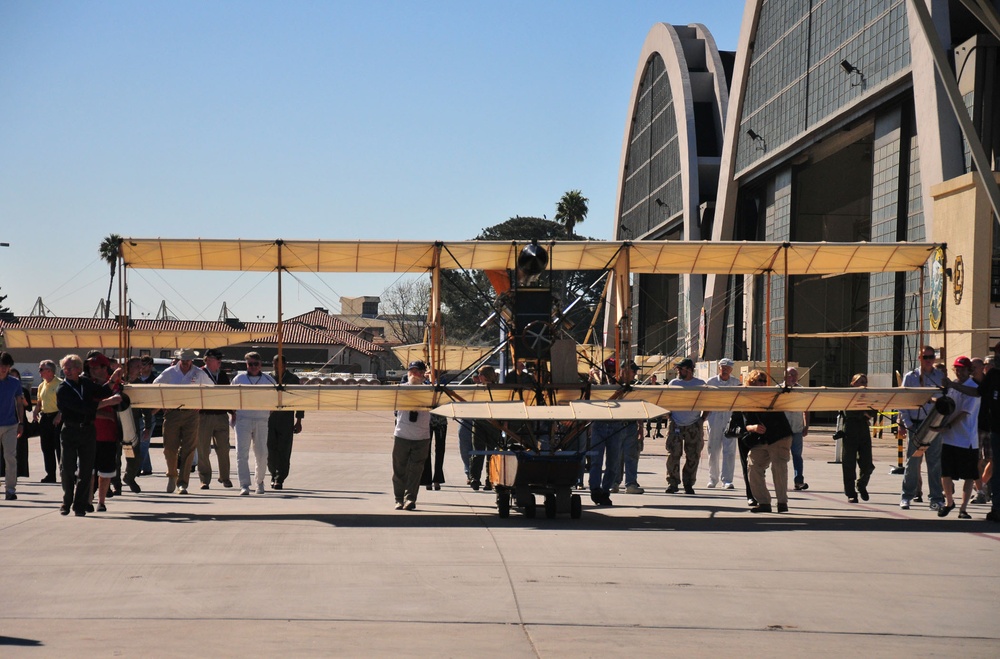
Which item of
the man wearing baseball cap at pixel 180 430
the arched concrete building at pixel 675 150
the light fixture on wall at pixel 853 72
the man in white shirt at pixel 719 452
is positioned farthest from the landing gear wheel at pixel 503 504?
the arched concrete building at pixel 675 150

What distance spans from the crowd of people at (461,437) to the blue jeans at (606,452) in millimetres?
26

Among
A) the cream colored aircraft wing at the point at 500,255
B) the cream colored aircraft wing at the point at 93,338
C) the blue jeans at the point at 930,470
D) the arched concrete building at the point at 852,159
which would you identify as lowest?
the blue jeans at the point at 930,470

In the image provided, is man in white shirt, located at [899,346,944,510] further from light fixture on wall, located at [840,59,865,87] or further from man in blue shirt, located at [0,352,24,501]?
light fixture on wall, located at [840,59,865,87]

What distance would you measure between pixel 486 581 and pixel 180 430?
25.7 ft

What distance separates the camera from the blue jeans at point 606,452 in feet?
47.4

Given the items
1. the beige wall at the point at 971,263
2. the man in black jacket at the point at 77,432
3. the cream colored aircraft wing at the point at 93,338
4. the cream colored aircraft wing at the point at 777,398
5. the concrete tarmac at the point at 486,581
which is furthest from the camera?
the cream colored aircraft wing at the point at 93,338

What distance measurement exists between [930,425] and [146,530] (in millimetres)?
8485

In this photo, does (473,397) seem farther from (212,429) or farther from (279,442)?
(212,429)

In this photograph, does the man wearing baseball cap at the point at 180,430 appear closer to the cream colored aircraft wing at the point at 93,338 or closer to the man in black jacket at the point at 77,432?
the man in black jacket at the point at 77,432

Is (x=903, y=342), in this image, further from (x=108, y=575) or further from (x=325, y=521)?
(x=108, y=575)

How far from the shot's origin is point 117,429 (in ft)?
40.8

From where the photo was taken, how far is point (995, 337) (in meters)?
26.4

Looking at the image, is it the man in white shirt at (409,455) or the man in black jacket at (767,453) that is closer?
the man in white shirt at (409,455)

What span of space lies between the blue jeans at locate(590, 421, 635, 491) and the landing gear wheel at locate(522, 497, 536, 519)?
2104 mm
